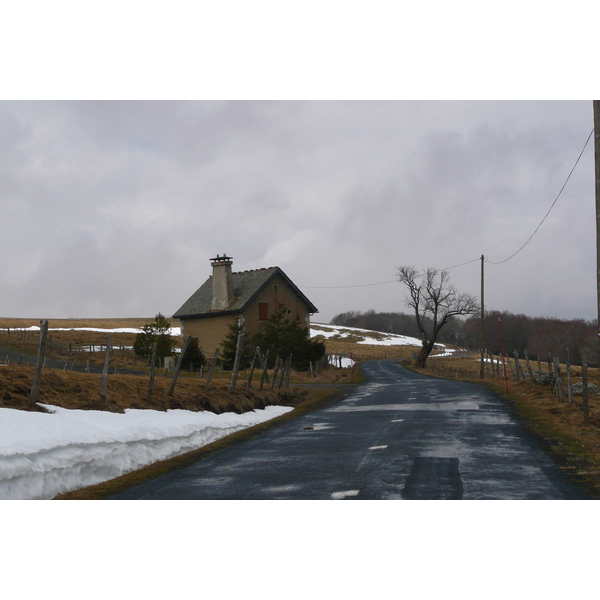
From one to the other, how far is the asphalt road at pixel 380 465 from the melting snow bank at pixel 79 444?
113cm

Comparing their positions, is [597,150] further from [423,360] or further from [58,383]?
[423,360]

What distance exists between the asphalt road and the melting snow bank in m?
1.13

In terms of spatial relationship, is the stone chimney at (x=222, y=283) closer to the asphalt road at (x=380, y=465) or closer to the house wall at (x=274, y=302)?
the house wall at (x=274, y=302)

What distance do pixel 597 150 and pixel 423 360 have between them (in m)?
60.5

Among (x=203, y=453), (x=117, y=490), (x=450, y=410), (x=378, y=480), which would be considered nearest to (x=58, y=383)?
(x=203, y=453)

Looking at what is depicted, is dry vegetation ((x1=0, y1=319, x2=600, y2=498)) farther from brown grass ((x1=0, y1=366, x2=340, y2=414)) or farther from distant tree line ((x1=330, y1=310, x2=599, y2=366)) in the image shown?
distant tree line ((x1=330, y1=310, x2=599, y2=366))

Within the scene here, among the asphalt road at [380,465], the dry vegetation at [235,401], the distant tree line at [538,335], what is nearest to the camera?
the asphalt road at [380,465]

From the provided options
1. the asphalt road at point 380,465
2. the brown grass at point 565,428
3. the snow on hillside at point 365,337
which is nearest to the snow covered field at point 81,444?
the asphalt road at point 380,465

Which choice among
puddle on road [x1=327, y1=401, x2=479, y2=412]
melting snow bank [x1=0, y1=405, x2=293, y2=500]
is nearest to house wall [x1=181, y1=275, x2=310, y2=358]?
puddle on road [x1=327, y1=401, x2=479, y2=412]

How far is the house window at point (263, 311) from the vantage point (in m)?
56.7

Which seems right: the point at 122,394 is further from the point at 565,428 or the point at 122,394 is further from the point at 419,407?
the point at 565,428

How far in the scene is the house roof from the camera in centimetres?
5578

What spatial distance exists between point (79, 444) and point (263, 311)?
45.5 m

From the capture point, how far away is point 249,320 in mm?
55844
